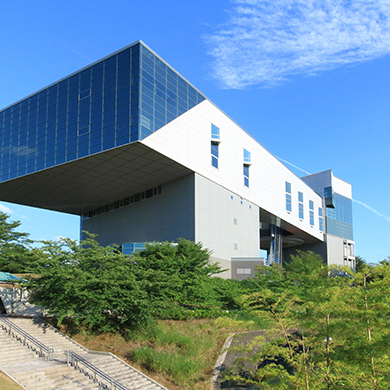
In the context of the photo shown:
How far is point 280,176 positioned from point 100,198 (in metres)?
28.2

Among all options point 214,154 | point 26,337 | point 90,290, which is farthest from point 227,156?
point 26,337

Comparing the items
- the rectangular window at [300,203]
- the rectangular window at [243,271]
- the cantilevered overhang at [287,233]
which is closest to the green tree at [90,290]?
the rectangular window at [243,271]

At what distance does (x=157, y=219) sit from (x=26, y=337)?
26686mm

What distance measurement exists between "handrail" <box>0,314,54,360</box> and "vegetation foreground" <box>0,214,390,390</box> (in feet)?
5.59

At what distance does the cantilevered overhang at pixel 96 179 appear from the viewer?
3869cm

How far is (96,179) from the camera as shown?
44.6m

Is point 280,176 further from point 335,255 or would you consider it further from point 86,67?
point 86,67

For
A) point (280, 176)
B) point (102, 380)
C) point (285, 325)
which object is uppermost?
point (280, 176)

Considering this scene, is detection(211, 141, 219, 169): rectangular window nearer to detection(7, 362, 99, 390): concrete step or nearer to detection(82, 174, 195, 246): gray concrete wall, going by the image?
detection(82, 174, 195, 246): gray concrete wall

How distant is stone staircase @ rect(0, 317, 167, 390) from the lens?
1732 cm

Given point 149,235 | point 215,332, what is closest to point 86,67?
point 149,235

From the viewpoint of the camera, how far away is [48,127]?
4312 cm

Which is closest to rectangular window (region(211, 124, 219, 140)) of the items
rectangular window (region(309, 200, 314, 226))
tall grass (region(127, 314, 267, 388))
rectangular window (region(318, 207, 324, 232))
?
tall grass (region(127, 314, 267, 388))

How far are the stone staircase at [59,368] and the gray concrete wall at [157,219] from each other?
70.3 ft
